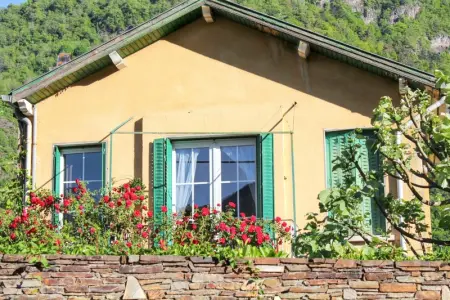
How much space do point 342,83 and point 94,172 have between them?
4.19 meters

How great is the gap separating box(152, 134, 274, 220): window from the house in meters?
0.02

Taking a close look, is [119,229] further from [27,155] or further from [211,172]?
[27,155]

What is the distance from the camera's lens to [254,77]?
1416 centimetres

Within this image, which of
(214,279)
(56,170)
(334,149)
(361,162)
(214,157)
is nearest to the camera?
(214,279)

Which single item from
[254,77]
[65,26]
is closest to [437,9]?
[65,26]

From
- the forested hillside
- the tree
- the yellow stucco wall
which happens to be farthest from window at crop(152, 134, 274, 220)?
the forested hillside

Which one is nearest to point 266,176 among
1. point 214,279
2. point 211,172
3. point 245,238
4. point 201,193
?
point 211,172

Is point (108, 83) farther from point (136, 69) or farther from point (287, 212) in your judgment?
point (287, 212)

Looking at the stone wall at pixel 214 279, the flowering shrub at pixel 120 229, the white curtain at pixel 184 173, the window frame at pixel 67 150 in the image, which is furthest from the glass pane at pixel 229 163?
the stone wall at pixel 214 279

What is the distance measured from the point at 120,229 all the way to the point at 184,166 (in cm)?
227

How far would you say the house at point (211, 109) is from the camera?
13.6 m

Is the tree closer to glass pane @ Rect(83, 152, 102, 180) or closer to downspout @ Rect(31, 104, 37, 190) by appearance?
glass pane @ Rect(83, 152, 102, 180)

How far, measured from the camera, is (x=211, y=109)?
14.2 m

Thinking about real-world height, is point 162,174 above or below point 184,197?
above
